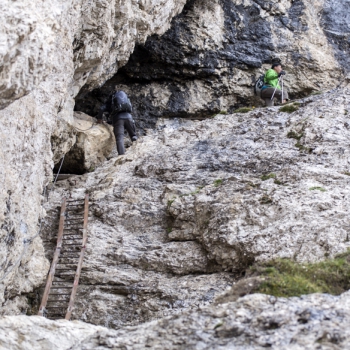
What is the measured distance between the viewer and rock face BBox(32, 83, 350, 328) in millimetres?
10297

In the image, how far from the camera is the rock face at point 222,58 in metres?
19.5

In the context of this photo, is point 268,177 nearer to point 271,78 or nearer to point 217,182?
point 217,182

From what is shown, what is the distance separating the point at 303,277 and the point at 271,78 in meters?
11.8

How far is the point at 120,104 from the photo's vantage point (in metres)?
16.7

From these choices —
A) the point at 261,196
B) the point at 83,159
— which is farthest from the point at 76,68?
the point at 261,196

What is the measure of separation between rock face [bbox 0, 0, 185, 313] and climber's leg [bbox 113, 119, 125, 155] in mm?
1427

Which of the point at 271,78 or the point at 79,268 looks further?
the point at 271,78

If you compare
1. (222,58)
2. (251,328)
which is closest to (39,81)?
(251,328)

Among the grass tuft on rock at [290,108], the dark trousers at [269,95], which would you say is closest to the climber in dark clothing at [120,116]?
the grass tuft on rock at [290,108]

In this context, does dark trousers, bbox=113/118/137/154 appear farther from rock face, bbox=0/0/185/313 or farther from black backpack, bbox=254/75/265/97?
black backpack, bbox=254/75/265/97

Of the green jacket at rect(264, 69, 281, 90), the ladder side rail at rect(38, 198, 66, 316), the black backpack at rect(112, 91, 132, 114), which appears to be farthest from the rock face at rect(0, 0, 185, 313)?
the green jacket at rect(264, 69, 281, 90)

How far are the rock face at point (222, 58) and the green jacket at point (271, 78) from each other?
183cm

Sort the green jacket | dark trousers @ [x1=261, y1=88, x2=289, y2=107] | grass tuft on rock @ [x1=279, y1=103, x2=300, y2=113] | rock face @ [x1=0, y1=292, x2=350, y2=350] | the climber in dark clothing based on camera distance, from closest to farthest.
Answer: rock face @ [x1=0, y1=292, x2=350, y2=350], grass tuft on rock @ [x1=279, y1=103, x2=300, y2=113], the climber in dark clothing, the green jacket, dark trousers @ [x1=261, y1=88, x2=289, y2=107]

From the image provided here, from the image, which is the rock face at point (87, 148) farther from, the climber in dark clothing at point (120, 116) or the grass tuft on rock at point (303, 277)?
the grass tuft on rock at point (303, 277)
